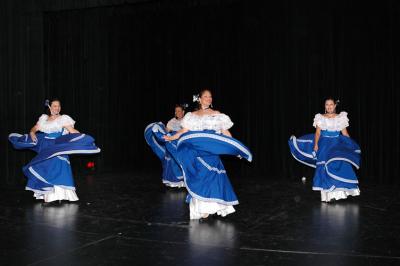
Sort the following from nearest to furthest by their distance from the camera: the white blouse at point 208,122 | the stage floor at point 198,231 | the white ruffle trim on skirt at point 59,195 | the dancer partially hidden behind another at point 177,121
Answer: the stage floor at point 198,231
the white blouse at point 208,122
the white ruffle trim on skirt at point 59,195
the dancer partially hidden behind another at point 177,121

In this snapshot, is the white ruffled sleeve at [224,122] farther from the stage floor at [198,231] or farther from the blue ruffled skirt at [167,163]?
the blue ruffled skirt at [167,163]

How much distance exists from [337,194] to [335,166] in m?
0.38

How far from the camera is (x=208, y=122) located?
5426mm

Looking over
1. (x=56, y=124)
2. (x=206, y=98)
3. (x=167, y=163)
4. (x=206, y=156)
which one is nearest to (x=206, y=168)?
(x=206, y=156)

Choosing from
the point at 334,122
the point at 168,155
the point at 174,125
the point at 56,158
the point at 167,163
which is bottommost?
the point at 167,163

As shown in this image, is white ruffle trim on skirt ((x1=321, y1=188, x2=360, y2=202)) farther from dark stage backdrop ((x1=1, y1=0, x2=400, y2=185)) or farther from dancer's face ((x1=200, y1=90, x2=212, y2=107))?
dancer's face ((x1=200, y1=90, x2=212, y2=107))

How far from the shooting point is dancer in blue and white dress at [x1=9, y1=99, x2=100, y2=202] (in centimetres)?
661

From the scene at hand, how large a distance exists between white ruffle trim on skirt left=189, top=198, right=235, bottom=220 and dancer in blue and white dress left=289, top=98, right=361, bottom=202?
5.67 feet

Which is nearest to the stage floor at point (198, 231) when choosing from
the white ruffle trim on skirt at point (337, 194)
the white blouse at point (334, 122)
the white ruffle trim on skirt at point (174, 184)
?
the white ruffle trim on skirt at point (337, 194)

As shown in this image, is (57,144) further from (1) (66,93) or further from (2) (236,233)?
(1) (66,93)

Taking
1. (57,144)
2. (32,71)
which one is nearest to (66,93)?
(32,71)

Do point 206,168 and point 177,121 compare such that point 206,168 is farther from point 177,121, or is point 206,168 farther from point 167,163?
point 177,121

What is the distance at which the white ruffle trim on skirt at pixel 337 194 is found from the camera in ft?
22.1

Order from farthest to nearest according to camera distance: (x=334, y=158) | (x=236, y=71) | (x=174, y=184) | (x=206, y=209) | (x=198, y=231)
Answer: (x=236, y=71)
(x=174, y=184)
(x=334, y=158)
(x=206, y=209)
(x=198, y=231)
